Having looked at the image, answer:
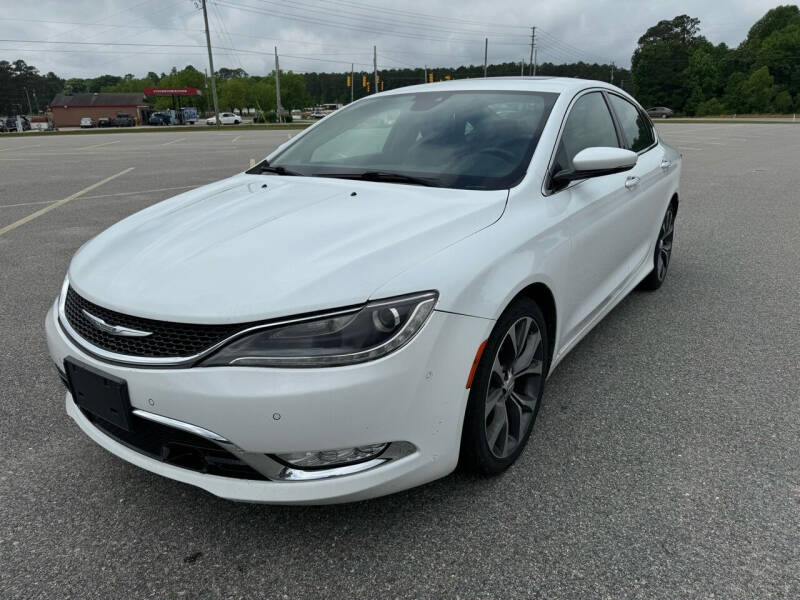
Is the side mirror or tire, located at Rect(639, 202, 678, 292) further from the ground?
the side mirror

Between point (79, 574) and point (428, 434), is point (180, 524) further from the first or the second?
point (428, 434)

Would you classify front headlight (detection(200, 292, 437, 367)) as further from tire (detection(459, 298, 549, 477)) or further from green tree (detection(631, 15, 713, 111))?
green tree (detection(631, 15, 713, 111))

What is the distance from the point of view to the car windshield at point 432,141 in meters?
2.78

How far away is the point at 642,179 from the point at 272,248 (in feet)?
8.66

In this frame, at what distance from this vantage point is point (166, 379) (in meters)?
1.82

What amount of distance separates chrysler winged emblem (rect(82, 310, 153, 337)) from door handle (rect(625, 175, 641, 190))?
2.71 meters

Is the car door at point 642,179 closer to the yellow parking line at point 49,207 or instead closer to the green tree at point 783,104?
the yellow parking line at point 49,207

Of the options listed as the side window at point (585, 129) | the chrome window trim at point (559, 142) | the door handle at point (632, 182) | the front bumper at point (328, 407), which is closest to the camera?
the front bumper at point (328, 407)

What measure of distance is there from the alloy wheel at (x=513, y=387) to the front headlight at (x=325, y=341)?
55cm

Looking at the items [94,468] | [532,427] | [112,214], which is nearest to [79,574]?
[94,468]

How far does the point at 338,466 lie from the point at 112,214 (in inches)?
275

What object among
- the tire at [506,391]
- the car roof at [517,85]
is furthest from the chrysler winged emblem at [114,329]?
the car roof at [517,85]

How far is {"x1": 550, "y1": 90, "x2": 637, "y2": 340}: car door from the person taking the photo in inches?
111

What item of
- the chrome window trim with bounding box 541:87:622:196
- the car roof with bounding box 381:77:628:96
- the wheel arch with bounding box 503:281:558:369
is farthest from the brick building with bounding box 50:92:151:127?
the wheel arch with bounding box 503:281:558:369
